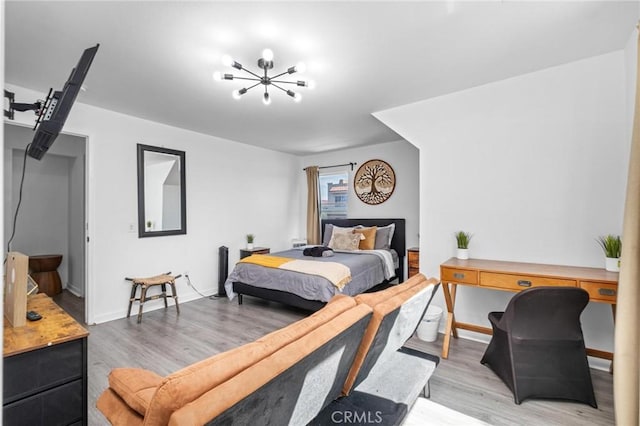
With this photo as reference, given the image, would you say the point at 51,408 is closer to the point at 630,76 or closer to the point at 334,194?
the point at 630,76

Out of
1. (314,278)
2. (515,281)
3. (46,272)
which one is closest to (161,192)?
(46,272)

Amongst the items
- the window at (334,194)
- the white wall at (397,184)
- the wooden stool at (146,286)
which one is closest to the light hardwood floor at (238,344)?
the wooden stool at (146,286)

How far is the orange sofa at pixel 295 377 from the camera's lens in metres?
0.82

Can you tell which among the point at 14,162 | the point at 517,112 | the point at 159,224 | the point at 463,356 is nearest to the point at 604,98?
the point at 517,112

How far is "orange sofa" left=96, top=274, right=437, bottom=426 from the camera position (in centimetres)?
82

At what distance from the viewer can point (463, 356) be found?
107 inches

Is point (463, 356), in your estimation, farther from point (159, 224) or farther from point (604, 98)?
point (159, 224)

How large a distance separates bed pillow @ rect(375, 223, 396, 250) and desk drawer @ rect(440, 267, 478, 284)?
2206 mm

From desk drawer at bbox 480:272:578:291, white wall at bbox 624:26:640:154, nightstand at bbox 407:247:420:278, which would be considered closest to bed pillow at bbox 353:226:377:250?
nightstand at bbox 407:247:420:278

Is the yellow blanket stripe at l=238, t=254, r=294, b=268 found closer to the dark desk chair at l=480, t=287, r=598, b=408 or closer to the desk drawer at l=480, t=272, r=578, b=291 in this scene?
the desk drawer at l=480, t=272, r=578, b=291

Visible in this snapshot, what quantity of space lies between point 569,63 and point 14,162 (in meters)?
6.89

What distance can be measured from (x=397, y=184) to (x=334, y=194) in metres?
1.37

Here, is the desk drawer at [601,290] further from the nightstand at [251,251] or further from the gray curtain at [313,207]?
the gray curtain at [313,207]

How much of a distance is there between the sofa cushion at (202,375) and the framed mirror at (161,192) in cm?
357
